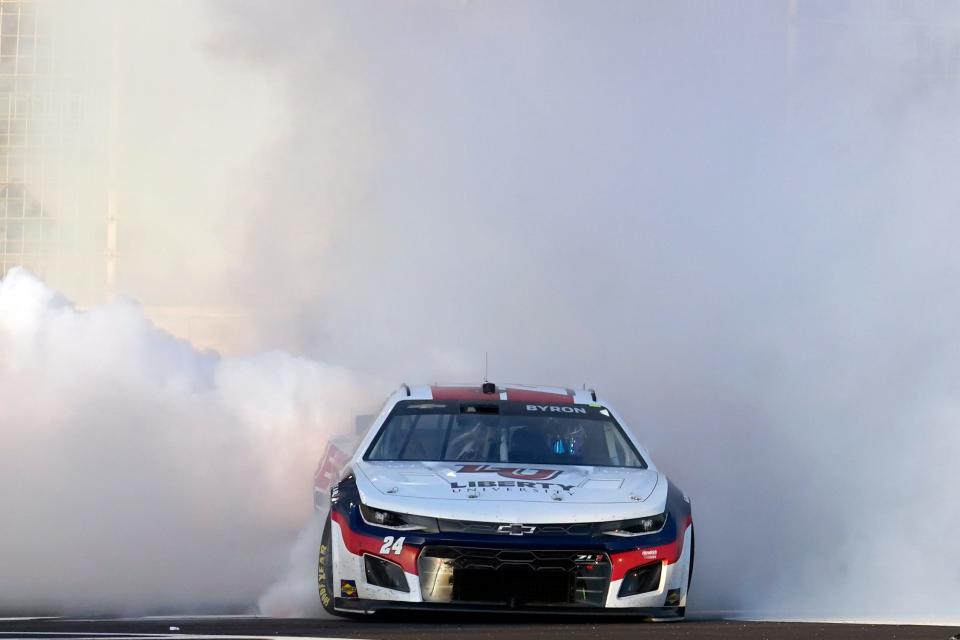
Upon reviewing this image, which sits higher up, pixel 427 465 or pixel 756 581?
pixel 427 465

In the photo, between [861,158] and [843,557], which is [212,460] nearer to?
[843,557]

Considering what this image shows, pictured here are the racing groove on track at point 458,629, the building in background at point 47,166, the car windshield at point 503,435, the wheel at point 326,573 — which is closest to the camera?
the racing groove on track at point 458,629

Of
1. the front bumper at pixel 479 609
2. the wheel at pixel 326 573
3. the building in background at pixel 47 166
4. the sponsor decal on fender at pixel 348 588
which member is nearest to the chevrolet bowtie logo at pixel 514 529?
the front bumper at pixel 479 609

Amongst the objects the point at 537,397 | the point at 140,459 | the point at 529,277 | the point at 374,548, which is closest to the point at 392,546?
the point at 374,548

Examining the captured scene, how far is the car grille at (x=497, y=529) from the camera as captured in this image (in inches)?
301

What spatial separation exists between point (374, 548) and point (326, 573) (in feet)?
1.23

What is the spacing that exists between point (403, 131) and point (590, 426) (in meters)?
10.0

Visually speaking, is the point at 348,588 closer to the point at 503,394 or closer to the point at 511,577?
the point at 511,577

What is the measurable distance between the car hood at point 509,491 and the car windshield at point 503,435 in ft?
0.76

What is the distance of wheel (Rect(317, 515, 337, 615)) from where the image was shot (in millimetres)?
7852

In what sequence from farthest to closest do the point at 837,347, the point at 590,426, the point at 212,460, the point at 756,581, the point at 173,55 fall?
1. the point at 173,55
2. the point at 837,347
3. the point at 212,460
4. the point at 756,581
5. the point at 590,426

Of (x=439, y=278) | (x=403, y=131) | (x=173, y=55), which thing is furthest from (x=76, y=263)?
(x=439, y=278)

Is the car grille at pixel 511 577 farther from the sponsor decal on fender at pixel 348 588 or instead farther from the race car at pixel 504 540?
the sponsor decal on fender at pixel 348 588

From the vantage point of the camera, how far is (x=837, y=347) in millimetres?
13180
